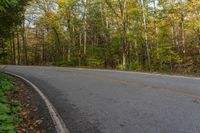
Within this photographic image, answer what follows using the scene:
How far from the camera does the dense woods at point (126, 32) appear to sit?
28.6 m

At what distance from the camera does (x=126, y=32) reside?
30438 mm

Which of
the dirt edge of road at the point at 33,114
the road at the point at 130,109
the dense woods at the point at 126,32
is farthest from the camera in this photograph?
the dense woods at the point at 126,32

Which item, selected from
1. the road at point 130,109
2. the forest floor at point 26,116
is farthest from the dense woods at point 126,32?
the forest floor at point 26,116

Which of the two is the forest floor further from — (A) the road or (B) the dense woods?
(B) the dense woods

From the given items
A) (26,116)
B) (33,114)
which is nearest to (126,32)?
(33,114)

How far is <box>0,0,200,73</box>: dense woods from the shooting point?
28.6 m

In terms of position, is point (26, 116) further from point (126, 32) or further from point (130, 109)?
point (126, 32)

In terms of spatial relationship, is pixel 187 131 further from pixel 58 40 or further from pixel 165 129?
pixel 58 40

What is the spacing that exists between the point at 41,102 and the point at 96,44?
27.8m

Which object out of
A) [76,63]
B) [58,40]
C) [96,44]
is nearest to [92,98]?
[76,63]

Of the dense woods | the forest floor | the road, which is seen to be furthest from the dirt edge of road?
the dense woods

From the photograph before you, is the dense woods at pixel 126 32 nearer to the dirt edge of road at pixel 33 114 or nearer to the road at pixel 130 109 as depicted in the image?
the dirt edge of road at pixel 33 114

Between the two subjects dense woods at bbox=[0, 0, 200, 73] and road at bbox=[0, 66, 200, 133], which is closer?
road at bbox=[0, 66, 200, 133]

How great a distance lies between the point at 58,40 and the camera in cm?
4425
